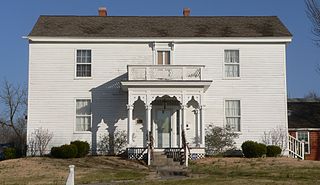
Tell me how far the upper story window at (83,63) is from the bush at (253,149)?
10.0 m

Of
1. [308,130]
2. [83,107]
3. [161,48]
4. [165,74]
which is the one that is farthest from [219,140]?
[308,130]

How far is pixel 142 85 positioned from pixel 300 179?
12371mm

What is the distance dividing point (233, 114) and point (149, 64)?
5.73 m

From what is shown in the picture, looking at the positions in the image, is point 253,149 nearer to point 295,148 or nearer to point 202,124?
point 202,124

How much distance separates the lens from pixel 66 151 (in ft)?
94.1

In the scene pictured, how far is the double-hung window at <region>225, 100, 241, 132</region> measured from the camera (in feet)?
103

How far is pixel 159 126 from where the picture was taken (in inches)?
1244

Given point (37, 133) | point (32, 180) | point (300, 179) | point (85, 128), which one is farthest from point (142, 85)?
point (300, 179)

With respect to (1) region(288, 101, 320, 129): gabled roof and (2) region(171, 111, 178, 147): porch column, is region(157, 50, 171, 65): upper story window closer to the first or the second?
(2) region(171, 111, 178, 147): porch column

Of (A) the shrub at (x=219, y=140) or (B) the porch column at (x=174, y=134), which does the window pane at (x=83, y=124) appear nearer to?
(B) the porch column at (x=174, y=134)

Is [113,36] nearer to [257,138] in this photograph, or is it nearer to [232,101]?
[232,101]

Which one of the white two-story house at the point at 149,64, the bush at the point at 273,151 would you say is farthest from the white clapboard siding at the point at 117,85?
the bush at the point at 273,151

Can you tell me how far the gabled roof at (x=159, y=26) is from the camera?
3203 centimetres

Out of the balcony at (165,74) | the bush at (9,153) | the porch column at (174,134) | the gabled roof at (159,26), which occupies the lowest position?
the bush at (9,153)
